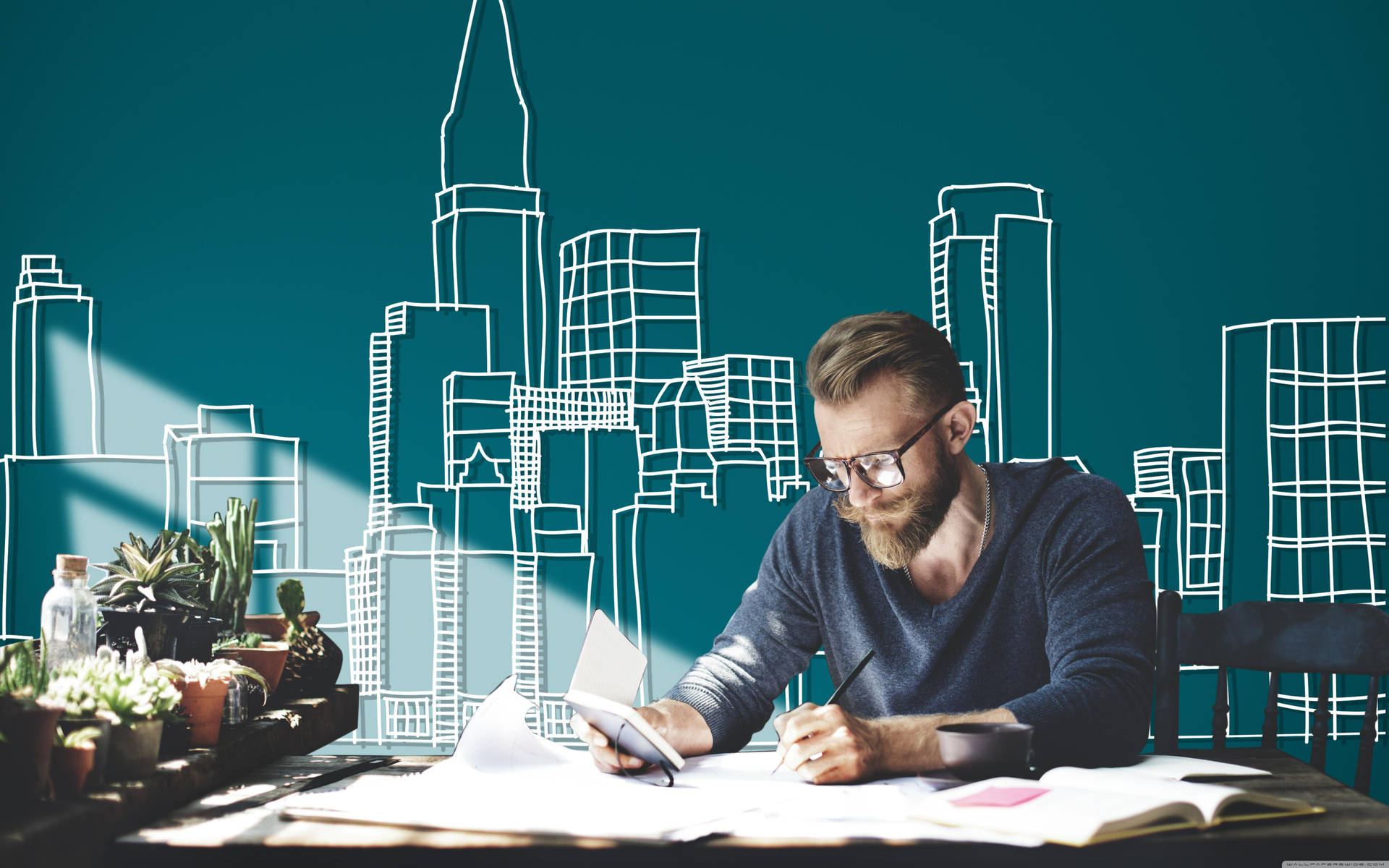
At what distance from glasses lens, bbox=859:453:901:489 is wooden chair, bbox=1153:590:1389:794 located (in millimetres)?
509

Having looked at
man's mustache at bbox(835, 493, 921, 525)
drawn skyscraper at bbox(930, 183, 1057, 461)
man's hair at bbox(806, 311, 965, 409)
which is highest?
drawn skyscraper at bbox(930, 183, 1057, 461)

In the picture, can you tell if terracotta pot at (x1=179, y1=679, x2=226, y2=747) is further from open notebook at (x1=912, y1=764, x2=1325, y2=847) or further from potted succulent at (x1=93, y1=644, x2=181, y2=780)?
open notebook at (x1=912, y1=764, x2=1325, y2=847)

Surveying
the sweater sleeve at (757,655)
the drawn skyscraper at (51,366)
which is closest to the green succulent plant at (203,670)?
the sweater sleeve at (757,655)

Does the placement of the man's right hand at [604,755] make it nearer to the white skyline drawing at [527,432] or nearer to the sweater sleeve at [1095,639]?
the sweater sleeve at [1095,639]

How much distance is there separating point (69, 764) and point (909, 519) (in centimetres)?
117

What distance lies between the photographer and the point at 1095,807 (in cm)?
93

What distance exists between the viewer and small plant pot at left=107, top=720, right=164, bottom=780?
1.08 m

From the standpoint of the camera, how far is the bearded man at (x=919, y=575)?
1481mm

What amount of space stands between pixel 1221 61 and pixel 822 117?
1116 mm

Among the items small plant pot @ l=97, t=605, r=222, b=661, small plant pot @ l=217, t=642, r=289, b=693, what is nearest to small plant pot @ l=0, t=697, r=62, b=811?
small plant pot @ l=97, t=605, r=222, b=661

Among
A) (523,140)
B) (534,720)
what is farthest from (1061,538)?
(523,140)

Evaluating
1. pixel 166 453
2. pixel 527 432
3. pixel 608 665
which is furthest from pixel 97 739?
pixel 166 453

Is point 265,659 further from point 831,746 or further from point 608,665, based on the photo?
point 831,746

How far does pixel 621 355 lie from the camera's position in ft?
9.23
